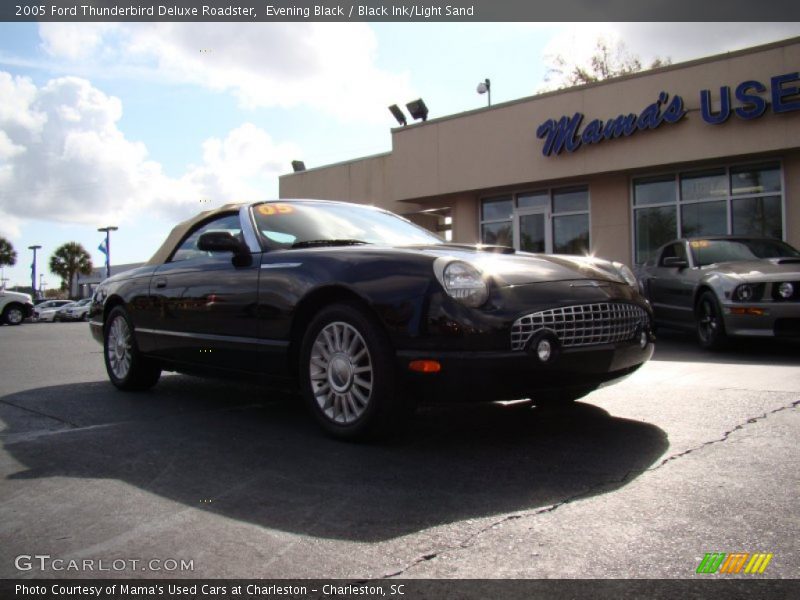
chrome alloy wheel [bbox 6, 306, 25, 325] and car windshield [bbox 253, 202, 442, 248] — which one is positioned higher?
car windshield [bbox 253, 202, 442, 248]

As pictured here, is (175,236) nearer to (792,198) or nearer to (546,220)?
(792,198)

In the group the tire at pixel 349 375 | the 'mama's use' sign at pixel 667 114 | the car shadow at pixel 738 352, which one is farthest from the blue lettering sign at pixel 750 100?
the tire at pixel 349 375

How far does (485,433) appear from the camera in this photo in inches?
155

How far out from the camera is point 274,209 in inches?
188

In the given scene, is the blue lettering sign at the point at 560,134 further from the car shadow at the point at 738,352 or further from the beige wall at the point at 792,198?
the car shadow at the point at 738,352

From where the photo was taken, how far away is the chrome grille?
339 cm

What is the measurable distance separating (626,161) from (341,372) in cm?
1333

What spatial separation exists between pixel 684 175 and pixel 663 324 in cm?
693

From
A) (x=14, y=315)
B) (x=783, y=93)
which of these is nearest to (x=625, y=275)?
(x=783, y=93)

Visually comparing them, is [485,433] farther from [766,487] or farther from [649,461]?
[766,487]

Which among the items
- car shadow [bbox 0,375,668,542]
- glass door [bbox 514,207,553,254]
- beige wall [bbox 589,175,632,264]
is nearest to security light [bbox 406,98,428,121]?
glass door [bbox 514,207,553,254]

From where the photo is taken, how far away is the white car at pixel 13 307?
27.7 meters

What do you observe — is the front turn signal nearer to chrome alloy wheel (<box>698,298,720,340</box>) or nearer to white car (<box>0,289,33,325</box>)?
chrome alloy wheel (<box>698,298,720,340</box>)

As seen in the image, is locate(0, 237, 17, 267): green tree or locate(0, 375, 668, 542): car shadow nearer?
locate(0, 375, 668, 542): car shadow
